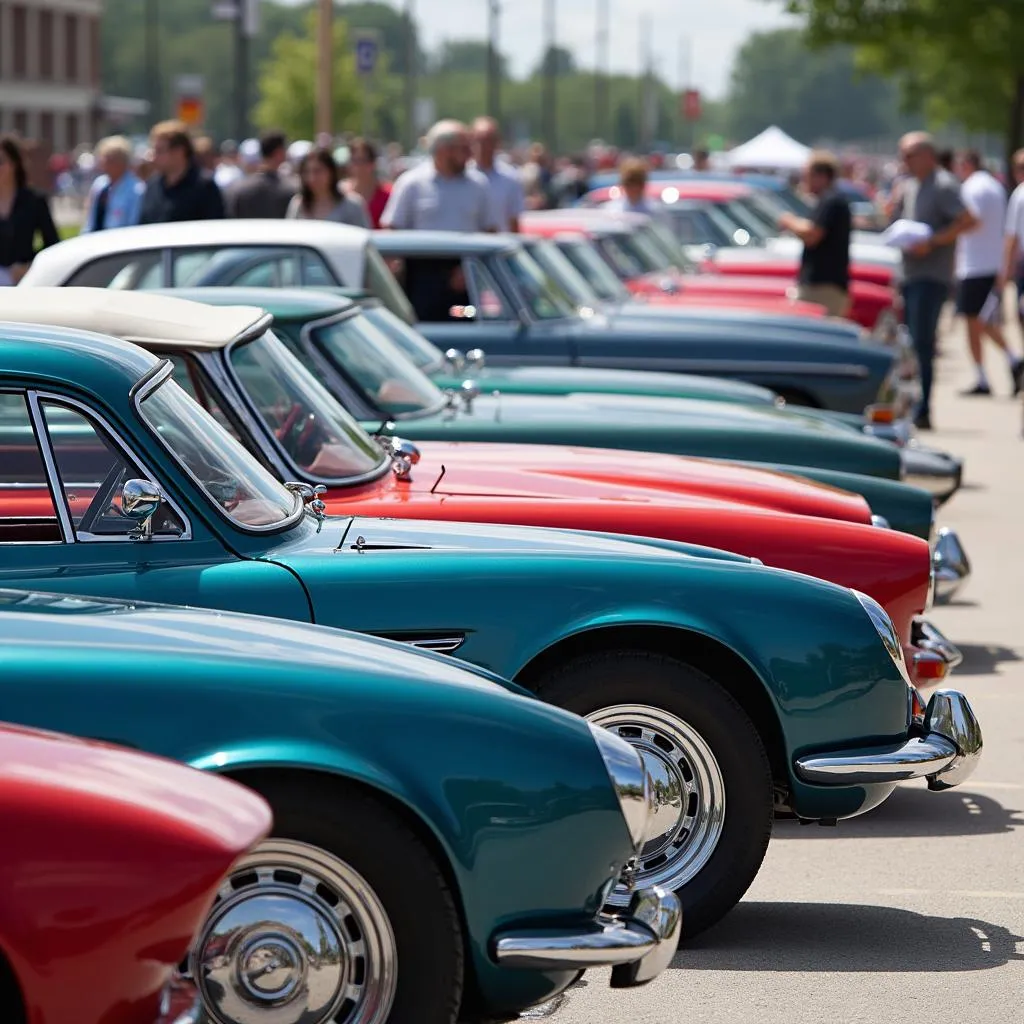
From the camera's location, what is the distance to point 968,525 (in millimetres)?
12398

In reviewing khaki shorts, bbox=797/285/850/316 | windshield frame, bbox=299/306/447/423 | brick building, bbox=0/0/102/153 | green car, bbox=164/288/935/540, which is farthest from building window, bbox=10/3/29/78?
windshield frame, bbox=299/306/447/423

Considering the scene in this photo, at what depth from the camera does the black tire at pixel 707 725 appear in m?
5.07

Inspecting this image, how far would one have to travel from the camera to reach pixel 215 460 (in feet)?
16.6

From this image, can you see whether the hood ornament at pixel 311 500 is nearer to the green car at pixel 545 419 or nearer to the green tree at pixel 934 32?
the green car at pixel 545 419

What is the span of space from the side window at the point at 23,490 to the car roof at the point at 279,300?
2885mm

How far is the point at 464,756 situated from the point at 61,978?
932 mm

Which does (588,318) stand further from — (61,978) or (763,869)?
(61,978)

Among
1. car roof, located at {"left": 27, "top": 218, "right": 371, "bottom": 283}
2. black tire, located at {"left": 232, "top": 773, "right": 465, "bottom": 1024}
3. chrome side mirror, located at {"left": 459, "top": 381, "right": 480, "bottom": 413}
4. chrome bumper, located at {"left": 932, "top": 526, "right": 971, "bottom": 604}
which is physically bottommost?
chrome bumper, located at {"left": 932, "top": 526, "right": 971, "bottom": 604}

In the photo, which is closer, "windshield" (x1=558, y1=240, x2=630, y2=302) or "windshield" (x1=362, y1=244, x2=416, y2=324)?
"windshield" (x1=362, y1=244, x2=416, y2=324)

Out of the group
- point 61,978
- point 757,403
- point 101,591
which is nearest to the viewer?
point 61,978

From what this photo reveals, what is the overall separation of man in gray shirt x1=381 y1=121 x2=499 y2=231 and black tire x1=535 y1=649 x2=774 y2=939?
28.5 feet

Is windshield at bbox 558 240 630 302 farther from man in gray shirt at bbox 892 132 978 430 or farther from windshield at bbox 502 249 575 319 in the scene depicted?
man in gray shirt at bbox 892 132 978 430

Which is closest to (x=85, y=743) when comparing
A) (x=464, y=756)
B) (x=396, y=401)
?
(x=464, y=756)

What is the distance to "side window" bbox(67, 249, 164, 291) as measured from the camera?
9.33 m
